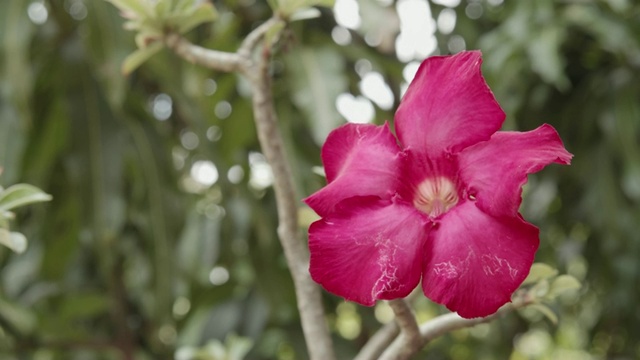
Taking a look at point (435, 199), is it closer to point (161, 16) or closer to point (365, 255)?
point (365, 255)

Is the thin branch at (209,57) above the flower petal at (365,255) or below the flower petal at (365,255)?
above

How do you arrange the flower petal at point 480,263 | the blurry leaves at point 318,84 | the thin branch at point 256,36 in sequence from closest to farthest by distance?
1. the flower petal at point 480,263
2. the thin branch at point 256,36
3. the blurry leaves at point 318,84

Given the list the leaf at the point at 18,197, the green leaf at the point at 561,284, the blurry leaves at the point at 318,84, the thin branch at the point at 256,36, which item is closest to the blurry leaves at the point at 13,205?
the leaf at the point at 18,197

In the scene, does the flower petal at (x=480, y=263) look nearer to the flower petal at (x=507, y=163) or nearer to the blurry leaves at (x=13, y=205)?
the flower petal at (x=507, y=163)

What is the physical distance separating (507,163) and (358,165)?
0.16ft

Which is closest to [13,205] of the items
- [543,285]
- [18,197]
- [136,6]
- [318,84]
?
[18,197]

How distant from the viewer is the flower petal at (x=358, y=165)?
0.86 feet

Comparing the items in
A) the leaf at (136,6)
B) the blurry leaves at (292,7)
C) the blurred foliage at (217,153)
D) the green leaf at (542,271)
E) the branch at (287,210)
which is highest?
the leaf at (136,6)

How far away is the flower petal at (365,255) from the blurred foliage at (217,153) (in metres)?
0.57

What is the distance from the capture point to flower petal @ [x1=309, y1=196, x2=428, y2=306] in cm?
25

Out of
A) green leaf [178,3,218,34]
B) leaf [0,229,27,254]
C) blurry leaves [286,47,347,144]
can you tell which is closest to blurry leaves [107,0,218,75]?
green leaf [178,3,218,34]

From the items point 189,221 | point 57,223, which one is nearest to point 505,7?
point 189,221

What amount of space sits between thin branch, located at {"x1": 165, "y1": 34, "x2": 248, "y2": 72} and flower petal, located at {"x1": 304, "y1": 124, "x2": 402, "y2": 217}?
10 cm

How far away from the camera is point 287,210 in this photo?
0.34 m
